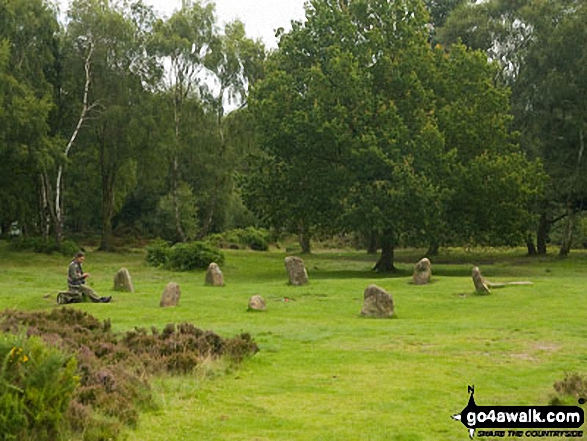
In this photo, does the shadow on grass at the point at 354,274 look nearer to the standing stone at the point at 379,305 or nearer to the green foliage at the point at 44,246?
the standing stone at the point at 379,305

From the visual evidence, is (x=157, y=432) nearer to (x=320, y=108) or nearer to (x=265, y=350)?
(x=265, y=350)

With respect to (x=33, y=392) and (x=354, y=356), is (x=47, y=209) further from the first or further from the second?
(x=33, y=392)

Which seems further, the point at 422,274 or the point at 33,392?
the point at 422,274

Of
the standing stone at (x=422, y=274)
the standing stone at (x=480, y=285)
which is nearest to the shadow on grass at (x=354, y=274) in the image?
the standing stone at (x=422, y=274)

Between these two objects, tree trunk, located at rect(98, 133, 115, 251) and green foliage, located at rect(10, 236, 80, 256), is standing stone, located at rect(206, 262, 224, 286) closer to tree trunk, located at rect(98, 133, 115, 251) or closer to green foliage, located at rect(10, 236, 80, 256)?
green foliage, located at rect(10, 236, 80, 256)

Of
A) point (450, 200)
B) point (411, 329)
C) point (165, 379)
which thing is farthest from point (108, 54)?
point (165, 379)

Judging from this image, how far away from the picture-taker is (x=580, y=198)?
46750 mm

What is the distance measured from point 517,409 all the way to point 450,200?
98.9 feet

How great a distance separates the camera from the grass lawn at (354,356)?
9.14 meters

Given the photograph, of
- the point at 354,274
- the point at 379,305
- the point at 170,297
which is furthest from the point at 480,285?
the point at 354,274

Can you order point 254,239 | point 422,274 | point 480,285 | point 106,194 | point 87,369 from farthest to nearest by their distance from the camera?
point 254,239, point 106,194, point 422,274, point 480,285, point 87,369

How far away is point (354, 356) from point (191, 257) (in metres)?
28.3

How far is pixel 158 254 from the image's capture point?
1736 inches

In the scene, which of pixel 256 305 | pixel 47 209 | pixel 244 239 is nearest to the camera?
pixel 256 305
